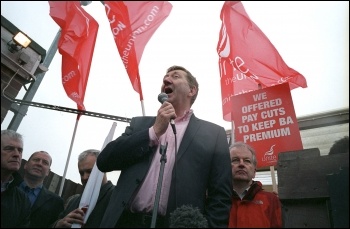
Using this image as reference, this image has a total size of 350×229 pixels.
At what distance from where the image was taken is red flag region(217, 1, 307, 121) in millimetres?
5963

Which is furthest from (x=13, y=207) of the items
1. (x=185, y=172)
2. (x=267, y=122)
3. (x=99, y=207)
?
(x=267, y=122)

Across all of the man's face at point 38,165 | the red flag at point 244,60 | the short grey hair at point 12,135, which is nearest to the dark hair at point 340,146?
the short grey hair at point 12,135

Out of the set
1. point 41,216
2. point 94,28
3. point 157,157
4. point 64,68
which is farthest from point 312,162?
point 94,28

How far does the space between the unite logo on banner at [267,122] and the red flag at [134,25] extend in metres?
1.82

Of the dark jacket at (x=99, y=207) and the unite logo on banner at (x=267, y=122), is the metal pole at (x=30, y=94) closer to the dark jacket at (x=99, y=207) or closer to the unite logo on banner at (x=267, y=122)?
the dark jacket at (x=99, y=207)

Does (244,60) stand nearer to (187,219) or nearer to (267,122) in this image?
(267,122)

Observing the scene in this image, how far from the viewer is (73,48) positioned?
605cm

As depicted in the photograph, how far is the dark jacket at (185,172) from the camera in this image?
2.09 m

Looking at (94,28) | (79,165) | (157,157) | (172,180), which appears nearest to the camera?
(172,180)

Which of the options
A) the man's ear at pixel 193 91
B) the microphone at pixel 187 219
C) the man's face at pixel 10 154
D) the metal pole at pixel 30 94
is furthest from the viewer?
the metal pole at pixel 30 94

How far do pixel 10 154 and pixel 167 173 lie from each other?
1.00 m

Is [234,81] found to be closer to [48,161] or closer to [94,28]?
[94,28]

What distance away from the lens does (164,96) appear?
8.23 ft

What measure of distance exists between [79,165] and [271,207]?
2325mm
